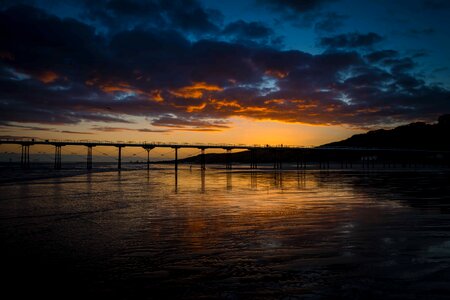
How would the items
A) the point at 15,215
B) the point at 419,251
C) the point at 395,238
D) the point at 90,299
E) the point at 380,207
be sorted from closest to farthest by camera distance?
the point at 90,299 → the point at 419,251 → the point at 395,238 → the point at 15,215 → the point at 380,207

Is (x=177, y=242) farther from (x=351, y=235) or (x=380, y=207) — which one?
(x=380, y=207)

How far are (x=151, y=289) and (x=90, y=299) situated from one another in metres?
0.76

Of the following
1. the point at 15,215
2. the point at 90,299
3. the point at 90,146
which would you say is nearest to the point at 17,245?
the point at 90,299

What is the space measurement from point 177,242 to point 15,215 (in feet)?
22.5

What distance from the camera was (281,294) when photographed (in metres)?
4.27

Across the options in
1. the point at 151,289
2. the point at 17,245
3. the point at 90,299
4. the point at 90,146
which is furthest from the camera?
the point at 90,146

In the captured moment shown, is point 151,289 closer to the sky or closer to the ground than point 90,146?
closer to the ground

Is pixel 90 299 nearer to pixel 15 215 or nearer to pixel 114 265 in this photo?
pixel 114 265

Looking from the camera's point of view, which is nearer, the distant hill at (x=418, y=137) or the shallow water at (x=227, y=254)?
the shallow water at (x=227, y=254)

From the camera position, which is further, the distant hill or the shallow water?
the distant hill

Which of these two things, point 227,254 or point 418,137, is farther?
point 418,137

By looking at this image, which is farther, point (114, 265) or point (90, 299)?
point (114, 265)

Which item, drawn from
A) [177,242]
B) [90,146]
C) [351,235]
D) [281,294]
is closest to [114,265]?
[177,242]

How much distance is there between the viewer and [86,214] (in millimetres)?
11297
